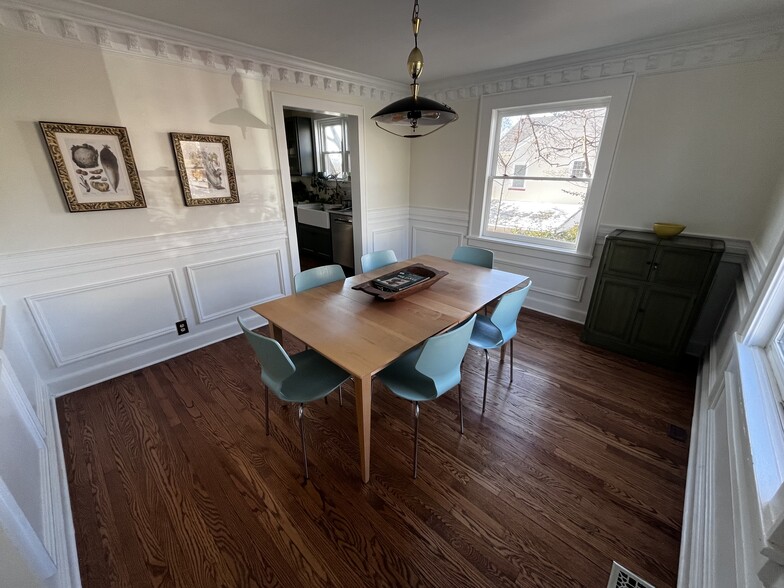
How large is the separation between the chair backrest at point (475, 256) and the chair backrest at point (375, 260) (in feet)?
2.14

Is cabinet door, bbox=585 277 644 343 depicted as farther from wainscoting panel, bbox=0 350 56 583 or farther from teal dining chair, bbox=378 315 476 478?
wainscoting panel, bbox=0 350 56 583

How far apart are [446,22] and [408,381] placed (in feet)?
7.48

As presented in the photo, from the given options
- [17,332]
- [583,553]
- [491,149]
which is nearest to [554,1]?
[491,149]

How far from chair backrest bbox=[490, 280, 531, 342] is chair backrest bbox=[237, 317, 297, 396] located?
46.4 inches

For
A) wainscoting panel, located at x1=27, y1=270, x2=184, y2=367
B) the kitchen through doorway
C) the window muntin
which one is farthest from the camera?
the kitchen through doorway

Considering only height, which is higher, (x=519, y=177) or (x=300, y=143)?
(x=300, y=143)

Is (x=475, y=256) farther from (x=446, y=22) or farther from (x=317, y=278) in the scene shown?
(x=446, y=22)

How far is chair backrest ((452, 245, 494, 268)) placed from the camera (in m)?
2.72

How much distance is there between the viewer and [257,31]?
7.12 feet

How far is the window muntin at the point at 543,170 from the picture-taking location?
9.38ft

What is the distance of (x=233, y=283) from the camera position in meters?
2.91

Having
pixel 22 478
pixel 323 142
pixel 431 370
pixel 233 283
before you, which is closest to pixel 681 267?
pixel 431 370

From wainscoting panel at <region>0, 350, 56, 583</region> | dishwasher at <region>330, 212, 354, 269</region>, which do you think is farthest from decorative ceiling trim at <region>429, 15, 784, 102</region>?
wainscoting panel at <region>0, 350, 56, 583</region>

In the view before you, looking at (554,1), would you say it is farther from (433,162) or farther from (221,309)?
(221,309)
